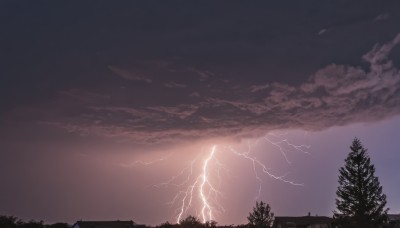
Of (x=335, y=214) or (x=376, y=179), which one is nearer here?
(x=376, y=179)

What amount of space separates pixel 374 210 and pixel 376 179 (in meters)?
3.75


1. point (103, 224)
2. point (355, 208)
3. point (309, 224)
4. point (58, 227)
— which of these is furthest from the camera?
point (103, 224)

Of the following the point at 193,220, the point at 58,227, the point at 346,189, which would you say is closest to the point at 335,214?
the point at 346,189

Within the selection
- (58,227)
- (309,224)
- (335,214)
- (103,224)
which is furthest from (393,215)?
(58,227)

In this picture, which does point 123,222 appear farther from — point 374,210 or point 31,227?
point 374,210

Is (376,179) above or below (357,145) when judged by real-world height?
below

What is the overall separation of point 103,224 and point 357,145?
60586 millimetres

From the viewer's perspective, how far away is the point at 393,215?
114625 millimetres

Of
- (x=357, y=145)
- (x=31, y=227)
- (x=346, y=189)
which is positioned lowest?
(x=31, y=227)

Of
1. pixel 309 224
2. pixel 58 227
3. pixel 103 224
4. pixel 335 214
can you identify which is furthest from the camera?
pixel 103 224

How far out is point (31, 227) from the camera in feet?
249

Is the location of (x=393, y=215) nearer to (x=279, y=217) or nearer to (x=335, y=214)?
(x=279, y=217)

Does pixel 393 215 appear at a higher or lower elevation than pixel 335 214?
higher

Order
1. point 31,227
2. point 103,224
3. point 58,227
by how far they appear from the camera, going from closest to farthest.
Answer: point 31,227 < point 58,227 < point 103,224
